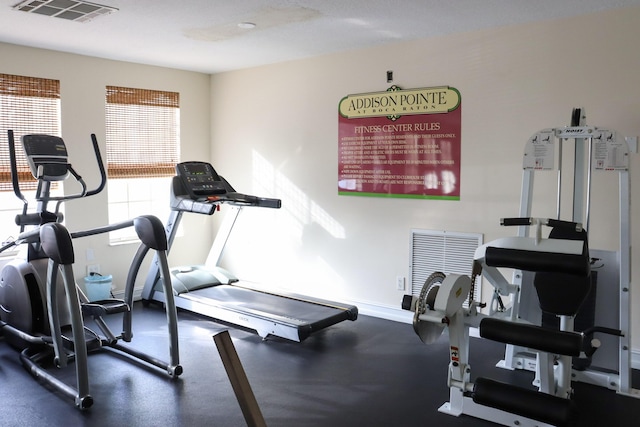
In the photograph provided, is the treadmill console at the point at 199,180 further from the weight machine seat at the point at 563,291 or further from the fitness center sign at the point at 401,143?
the weight machine seat at the point at 563,291

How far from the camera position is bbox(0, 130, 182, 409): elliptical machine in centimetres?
342

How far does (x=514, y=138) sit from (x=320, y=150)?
1.86 metres

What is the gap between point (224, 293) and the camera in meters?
5.21

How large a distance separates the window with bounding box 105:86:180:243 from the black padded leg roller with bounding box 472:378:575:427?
412cm

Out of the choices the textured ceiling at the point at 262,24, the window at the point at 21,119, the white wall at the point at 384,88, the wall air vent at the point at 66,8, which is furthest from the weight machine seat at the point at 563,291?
the window at the point at 21,119

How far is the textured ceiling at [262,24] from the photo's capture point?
362cm

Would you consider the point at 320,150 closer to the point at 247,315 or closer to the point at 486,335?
the point at 247,315

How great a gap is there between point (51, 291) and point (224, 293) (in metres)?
1.87

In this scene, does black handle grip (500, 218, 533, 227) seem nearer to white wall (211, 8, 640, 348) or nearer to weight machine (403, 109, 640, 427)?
weight machine (403, 109, 640, 427)

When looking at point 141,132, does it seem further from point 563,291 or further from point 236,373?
point 236,373

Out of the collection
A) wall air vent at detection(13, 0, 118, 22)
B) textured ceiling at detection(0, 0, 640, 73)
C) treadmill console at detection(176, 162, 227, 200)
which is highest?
textured ceiling at detection(0, 0, 640, 73)

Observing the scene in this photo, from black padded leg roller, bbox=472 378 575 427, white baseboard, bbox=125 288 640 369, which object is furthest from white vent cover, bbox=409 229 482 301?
black padded leg roller, bbox=472 378 575 427

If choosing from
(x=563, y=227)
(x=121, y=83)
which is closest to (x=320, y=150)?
(x=121, y=83)

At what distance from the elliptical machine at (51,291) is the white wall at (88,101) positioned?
1139mm
